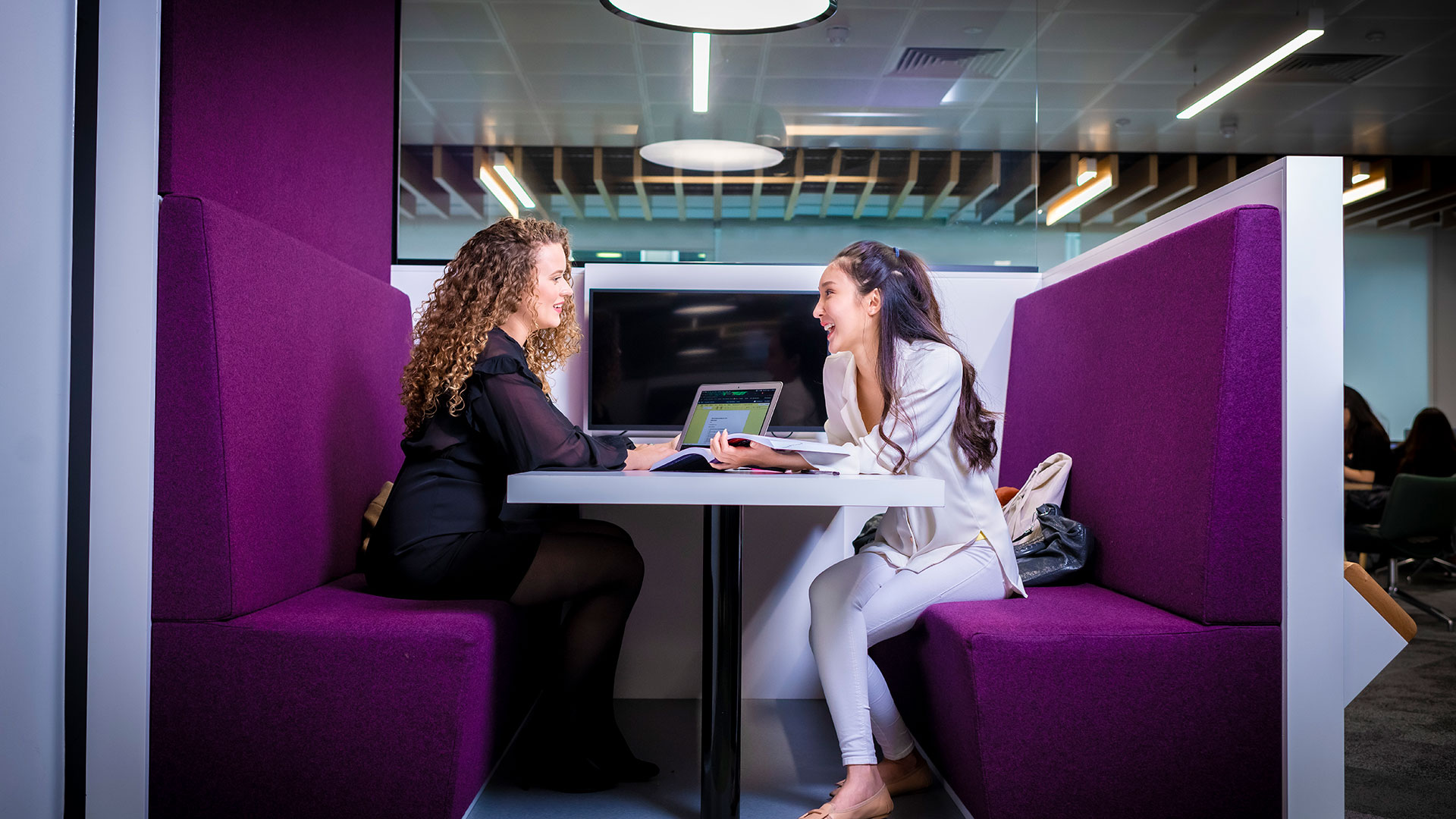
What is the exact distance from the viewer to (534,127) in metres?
5.70

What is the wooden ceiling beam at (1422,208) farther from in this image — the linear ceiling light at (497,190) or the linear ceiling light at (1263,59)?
the linear ceiling light at (497,190)

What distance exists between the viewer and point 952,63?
5723 mm

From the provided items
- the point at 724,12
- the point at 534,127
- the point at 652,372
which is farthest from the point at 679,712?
the point at 534,127

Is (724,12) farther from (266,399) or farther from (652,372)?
(266,399)

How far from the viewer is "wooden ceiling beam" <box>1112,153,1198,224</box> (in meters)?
8.73

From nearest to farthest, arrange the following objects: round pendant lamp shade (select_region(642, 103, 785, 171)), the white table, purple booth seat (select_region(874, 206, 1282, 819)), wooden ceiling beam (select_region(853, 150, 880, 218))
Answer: the white table
purple booth seat (select_region(874, 206, 1282, 819))
wooden ceiling beam (select_region(853, 150, 880, 218))
round pendant lamp shade (select_region(642, 103, 785, 171))

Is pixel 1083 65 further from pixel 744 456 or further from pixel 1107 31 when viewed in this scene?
pixel 744 456

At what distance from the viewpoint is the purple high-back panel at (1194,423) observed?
1730 millimetres

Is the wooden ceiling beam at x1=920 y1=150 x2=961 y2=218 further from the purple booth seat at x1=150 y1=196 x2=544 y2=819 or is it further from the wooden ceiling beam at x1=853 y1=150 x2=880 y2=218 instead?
the purple booth seat at x1=150 y1=196 x2=544 y2=819

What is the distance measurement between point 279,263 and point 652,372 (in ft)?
4.38

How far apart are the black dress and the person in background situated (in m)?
4.77

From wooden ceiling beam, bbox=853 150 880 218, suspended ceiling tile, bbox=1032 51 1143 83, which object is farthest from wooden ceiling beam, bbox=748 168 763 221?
suspended ceiling tile, bbox=1032 51 1143 83


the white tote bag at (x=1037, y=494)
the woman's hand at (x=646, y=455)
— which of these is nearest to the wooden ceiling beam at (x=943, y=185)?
the white tote bag at (x=1037, y=494)

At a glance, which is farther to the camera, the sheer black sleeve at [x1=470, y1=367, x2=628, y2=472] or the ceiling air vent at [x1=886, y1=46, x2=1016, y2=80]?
the ceiling air vent at [x1=886, y1=46, x2=1016, y2=80]
